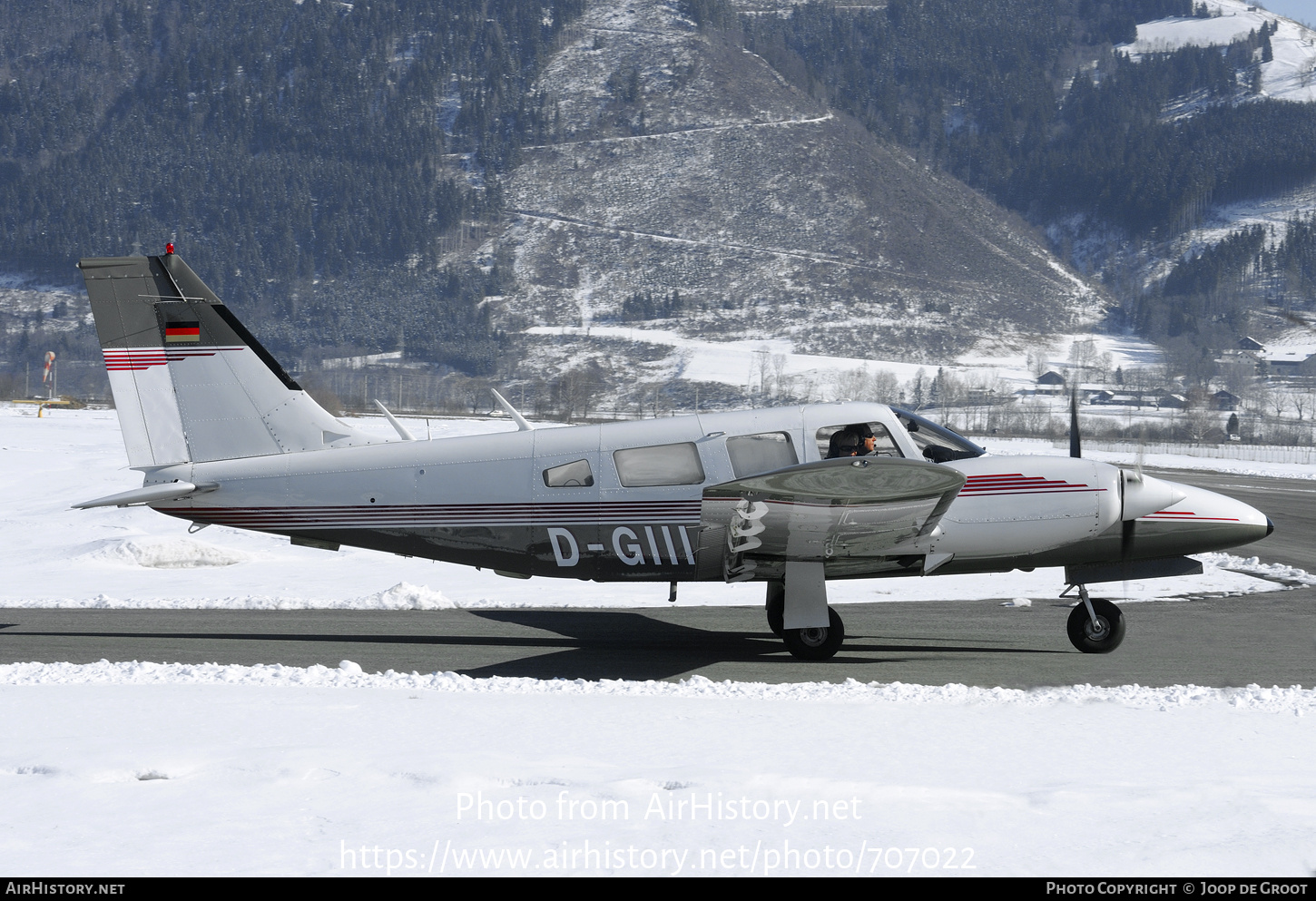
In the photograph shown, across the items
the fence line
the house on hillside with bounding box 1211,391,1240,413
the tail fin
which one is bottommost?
the house on hillside with bounding box 1211,391,1240,413

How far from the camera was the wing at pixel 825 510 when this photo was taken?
9961mm

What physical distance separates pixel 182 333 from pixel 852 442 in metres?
7.45

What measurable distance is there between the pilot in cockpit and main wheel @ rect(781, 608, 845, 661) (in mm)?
1585

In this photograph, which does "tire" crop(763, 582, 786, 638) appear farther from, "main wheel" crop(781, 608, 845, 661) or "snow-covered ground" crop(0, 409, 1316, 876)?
"snow-covered ground" crop(0, 409, 1316, 876)

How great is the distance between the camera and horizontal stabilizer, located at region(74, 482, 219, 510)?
12.0 metres

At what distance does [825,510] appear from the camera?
1055 centimetres

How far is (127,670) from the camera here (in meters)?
10.6

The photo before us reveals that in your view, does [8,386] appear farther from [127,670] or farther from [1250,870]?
[1250,870]

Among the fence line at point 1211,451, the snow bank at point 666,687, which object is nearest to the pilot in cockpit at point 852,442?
the snow bank at point 666,687

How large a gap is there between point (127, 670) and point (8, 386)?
129482mm

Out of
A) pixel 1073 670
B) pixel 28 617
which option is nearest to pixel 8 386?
pixel 28 617

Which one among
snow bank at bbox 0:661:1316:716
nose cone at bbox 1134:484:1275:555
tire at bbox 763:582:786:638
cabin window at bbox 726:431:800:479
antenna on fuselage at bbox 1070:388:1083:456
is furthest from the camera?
antenna on fuselage at bbox 1070:388:1083:456

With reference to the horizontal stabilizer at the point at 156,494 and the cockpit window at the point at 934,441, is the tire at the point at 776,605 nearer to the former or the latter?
the cockpit window at the point at 934,441

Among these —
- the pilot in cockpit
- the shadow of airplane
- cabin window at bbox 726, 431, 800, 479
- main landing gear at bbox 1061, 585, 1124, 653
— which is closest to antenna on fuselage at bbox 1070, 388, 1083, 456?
main landing gear at bbox 1061, 585, 1124, 653
